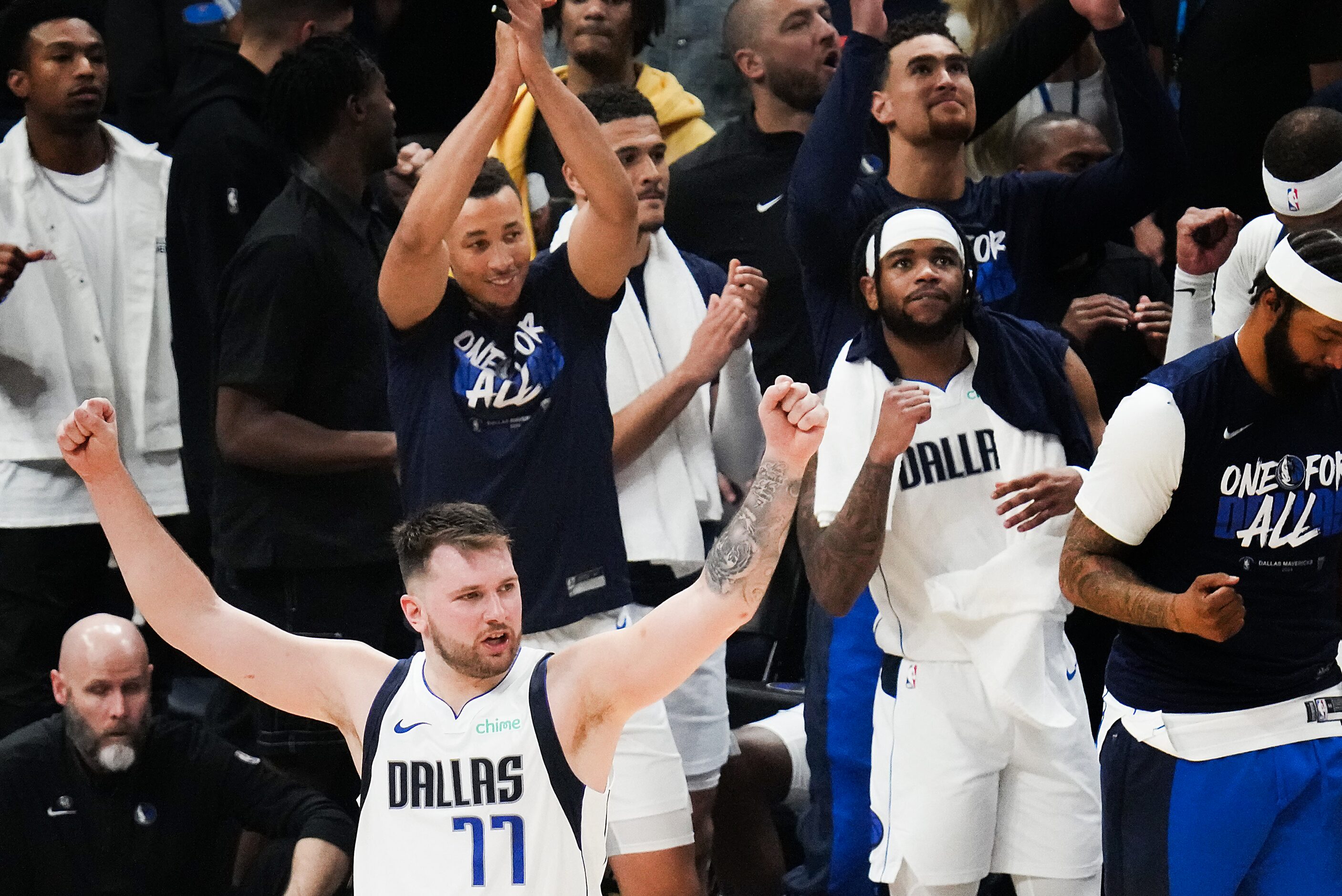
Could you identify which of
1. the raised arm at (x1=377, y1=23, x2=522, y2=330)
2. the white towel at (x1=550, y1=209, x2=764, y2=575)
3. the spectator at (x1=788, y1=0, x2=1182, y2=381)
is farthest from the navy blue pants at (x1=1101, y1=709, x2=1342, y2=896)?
the raised arm at (x1=377, y1=23, x2=522, y2=330)

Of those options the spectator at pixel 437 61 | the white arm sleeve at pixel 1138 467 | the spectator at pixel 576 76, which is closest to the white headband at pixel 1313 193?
the white arm sleeve at pixel 1138 467

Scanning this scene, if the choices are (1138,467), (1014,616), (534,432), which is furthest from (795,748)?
(1138,467)

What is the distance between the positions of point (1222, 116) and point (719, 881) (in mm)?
2899

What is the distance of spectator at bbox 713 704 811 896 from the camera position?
5.56m

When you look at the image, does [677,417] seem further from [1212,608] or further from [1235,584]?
[1212,608]

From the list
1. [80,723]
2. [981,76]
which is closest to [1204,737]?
[981,76]

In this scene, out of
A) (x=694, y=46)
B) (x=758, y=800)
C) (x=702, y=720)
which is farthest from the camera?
(x=694, y=46)

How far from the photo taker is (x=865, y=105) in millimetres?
5098

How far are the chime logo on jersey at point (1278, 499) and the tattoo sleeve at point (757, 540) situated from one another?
1.07 m

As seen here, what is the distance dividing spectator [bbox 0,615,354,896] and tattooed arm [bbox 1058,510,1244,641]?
236 cm

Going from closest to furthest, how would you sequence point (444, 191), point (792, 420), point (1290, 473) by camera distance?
point (792, 420), point (1290, 473), point (444, 191)

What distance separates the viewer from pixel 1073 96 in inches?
250

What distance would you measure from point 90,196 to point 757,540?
319cm

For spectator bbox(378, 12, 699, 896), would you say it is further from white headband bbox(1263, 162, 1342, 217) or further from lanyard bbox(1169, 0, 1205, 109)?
lanyard bbox(1169, 0, 1205, 109)
